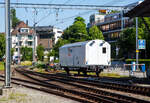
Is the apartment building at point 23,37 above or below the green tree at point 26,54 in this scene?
above

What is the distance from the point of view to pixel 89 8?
37.1 m

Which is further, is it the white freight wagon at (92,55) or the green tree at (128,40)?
the green tree at (128,40)

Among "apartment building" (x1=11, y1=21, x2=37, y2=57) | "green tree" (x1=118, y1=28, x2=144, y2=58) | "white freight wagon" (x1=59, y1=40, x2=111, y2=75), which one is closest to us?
"white freight wagon" (x1=59, y1=40, x2=111, y2=75)

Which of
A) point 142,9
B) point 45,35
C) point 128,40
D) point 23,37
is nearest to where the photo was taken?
point 142,9

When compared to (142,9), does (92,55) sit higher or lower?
lower

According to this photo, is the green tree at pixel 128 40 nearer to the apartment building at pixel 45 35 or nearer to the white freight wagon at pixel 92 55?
the white freight wagon at pixel 92 55

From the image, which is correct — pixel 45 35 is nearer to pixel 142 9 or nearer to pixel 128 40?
pixel 128 40

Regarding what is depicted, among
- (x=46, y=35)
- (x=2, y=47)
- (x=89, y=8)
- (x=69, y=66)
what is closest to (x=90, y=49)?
(x=69, y=66)

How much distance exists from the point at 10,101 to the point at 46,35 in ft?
323

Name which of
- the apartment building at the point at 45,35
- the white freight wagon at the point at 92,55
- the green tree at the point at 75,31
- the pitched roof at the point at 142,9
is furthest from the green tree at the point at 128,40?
the apartment building at the point at 45,35

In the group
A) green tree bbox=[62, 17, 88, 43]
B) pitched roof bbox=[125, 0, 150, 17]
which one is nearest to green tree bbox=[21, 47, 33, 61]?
green tree bbox=[62, 17, 88, 43]

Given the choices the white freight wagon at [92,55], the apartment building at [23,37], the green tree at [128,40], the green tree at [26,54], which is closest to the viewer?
the white freight wagon at [92,55]

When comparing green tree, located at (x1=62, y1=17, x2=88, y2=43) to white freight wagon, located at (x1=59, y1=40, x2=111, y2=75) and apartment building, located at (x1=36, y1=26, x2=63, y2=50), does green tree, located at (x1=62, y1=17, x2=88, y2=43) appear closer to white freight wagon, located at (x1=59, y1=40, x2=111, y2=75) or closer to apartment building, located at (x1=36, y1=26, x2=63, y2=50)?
apartment building, located at (x1=36, y1=26, x2=63, y2=50)

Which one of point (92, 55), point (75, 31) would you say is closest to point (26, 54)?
point (75, 31)
